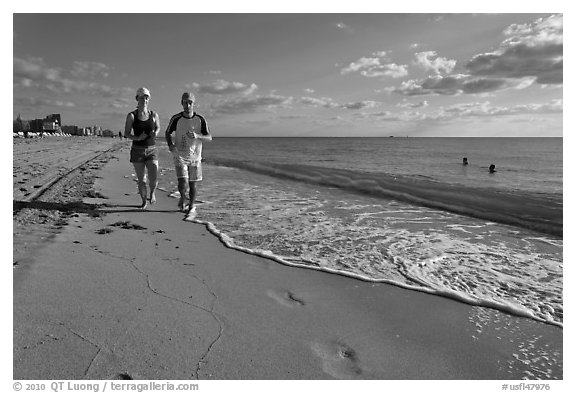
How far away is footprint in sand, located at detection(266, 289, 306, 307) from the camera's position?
310 cm

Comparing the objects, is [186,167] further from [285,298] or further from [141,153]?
[285,298]

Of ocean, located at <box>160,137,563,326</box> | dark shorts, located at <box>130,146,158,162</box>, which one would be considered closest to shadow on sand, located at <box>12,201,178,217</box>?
dark shorts, located at <box>130,146,158,162</box>

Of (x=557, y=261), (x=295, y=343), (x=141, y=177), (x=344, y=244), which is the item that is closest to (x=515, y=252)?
(x=557, y=261)

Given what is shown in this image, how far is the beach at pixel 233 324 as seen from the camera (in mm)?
2207

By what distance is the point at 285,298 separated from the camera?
3199 millimetres

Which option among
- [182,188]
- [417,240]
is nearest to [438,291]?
[417,240]

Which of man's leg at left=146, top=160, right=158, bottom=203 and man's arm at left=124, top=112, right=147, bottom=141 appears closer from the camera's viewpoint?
man's arm at left=124, top=112, right=147, bottom=141

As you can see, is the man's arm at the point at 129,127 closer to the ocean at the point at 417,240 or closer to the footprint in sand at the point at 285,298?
the ocean at the point at 417,240

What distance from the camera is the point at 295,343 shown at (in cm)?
248

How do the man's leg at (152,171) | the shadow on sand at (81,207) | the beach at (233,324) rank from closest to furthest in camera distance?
the beach at (233,324) → the shadow on sand at (81,207) → the man's leg at (152,171)

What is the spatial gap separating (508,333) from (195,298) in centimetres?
267

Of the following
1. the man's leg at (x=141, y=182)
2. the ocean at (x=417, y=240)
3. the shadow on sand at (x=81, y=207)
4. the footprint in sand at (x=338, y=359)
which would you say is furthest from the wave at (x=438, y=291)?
the man's leg at (x=141, y=182)

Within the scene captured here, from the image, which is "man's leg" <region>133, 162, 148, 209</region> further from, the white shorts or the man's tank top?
the white shorts
